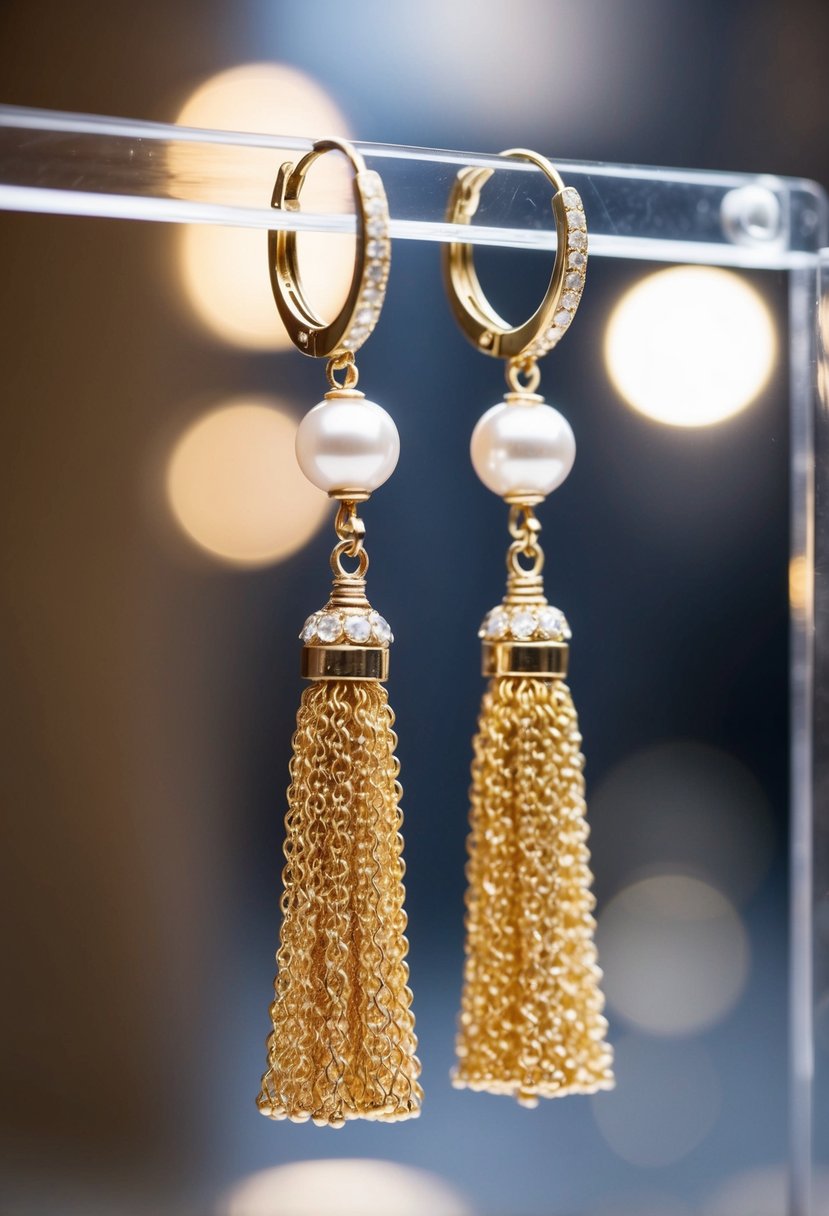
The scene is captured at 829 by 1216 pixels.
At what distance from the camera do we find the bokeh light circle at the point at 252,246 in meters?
0.89

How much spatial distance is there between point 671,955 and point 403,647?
1.06ft

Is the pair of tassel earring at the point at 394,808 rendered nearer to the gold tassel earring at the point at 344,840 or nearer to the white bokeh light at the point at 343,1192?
the gold tassel earring at the point at 344,840

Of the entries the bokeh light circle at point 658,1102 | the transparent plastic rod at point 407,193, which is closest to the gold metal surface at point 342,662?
the transparent plastic rod at point 407,193

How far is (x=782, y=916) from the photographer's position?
1.05 meters

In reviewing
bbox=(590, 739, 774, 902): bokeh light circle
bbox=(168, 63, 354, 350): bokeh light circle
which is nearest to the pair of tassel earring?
bbox=(168, 63, 354, 350): bokeh light circle

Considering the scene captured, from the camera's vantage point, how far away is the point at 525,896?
0.76 meters

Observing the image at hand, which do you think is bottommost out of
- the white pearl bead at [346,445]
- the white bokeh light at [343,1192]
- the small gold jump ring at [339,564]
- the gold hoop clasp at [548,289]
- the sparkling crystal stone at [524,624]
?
the white bokeh light at [343,1192]

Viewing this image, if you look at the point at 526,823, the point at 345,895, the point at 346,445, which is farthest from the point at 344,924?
the point at 346,445

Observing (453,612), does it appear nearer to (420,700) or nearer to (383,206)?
(420,700)

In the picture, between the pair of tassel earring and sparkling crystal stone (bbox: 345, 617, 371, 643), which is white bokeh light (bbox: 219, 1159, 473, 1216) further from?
sparkling crystal stone (bbox: 345, 617, 371, 643)

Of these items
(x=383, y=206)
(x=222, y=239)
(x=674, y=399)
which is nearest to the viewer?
(x=383, y=206)

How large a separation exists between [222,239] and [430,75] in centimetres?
22

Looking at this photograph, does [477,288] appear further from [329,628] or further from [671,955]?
[671,955]

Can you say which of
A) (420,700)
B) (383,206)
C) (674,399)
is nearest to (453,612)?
(420,700)
